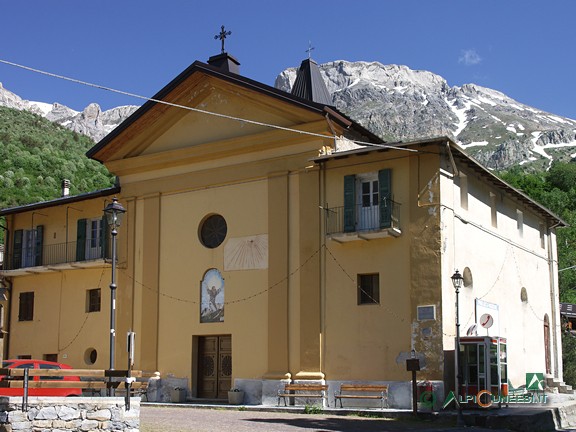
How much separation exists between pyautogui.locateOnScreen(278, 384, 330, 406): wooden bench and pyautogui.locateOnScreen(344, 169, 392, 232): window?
183 inches

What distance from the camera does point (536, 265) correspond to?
99.5 ft

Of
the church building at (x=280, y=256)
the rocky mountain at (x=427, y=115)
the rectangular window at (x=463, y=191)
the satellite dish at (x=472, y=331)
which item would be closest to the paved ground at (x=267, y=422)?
the church building at (x=280, y=256)

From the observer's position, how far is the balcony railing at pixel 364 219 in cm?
2220

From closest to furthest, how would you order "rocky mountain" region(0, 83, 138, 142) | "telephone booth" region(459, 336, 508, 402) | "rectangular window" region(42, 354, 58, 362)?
"telephone booth" region(459, 336, 508, 402) → "rectangular window" region(42, 354, 58, 362) → "rocky mountain" region(0, 83, 138, 142)

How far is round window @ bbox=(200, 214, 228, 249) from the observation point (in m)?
26.0

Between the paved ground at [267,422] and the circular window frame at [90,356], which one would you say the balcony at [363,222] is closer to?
the paved ground at [267,422]

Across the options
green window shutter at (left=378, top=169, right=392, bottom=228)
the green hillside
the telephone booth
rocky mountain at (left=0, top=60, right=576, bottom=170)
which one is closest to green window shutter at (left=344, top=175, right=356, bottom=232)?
green window shutter at (left=378, top=169, right=392, bottom=228)

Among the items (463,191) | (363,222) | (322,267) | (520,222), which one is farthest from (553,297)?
(322,267)

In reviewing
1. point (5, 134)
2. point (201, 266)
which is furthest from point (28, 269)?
point (5, 134)

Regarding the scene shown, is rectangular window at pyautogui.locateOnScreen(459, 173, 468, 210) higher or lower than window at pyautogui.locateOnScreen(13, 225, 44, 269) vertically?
higher

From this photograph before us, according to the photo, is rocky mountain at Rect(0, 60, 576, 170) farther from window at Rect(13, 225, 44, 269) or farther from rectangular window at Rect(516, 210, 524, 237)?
rectangular window at Rect(516, 210, 524, 237)

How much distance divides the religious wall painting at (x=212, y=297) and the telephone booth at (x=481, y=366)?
803 cm

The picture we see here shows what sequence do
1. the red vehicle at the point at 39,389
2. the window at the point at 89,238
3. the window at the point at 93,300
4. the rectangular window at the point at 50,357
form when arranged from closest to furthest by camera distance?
the red vehicle at the point at 39,389 → the window at the point at 93,300 → the window at the point at 89,238 → the rectangular window at the point at 50,357

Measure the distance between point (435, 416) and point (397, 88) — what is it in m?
166
